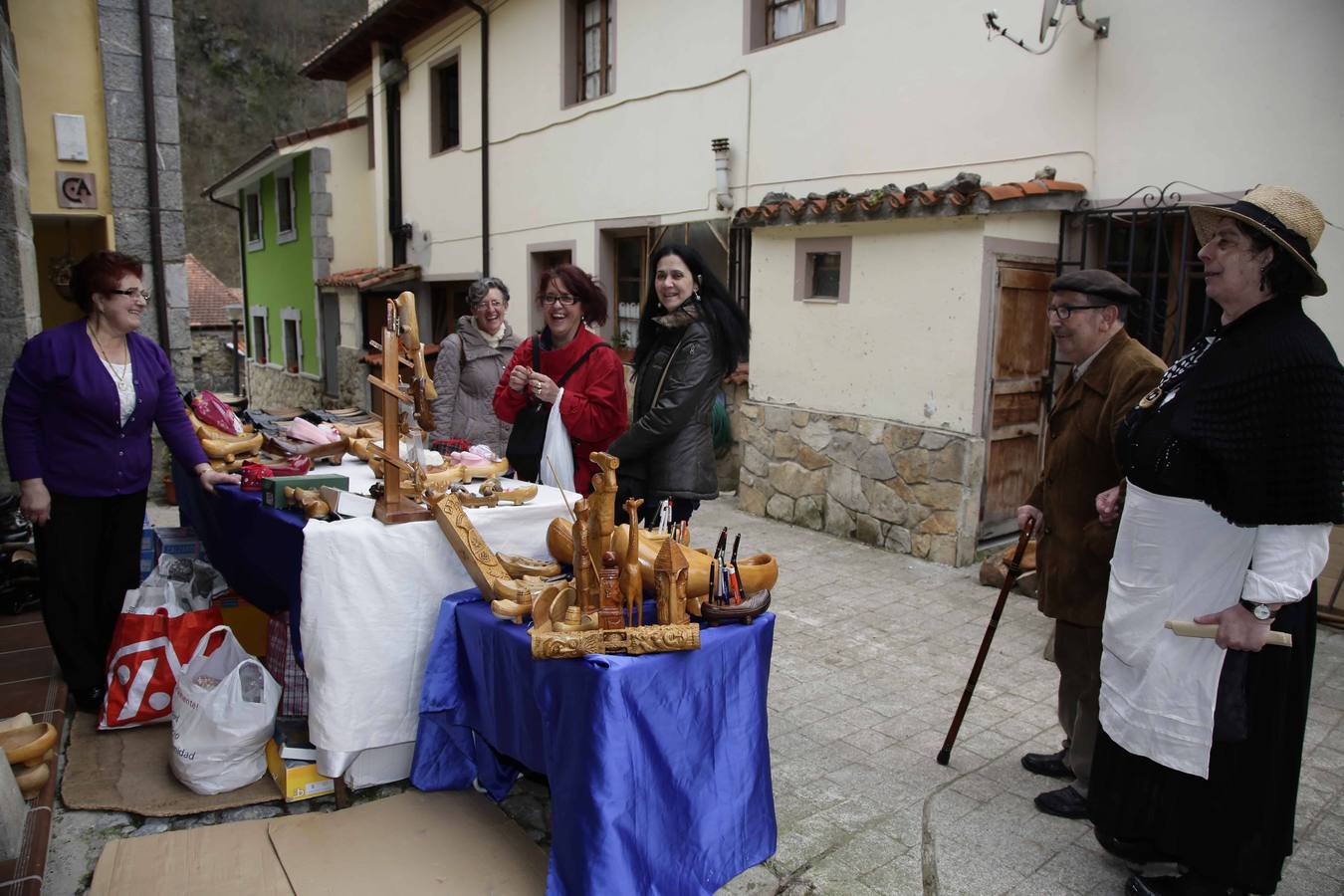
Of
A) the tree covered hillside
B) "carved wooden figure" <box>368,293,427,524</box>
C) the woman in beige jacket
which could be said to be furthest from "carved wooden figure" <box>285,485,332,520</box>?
the tree covered hillside

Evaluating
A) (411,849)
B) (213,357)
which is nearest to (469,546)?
(411,849)

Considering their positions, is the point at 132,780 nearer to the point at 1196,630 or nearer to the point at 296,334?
the point at 1196,630

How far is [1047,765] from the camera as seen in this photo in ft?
10.7

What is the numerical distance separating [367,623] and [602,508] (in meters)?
0.92

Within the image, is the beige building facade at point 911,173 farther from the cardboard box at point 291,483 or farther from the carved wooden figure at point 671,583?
the cardboard box at point 291,483

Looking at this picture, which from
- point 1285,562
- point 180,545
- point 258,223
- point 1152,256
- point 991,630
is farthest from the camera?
point 258,223

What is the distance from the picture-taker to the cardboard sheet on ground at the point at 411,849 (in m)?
2.53

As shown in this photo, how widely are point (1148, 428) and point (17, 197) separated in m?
5.62

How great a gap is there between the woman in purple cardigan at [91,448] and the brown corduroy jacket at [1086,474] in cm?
296

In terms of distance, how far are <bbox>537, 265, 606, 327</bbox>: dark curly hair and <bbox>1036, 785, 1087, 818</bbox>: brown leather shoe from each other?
2.36 m

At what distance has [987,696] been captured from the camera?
3.95 meters

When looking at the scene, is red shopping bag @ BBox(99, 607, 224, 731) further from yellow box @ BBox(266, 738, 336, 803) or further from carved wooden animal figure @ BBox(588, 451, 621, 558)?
carved wooden animal figure @ BBox(588, 451, 621, 558)

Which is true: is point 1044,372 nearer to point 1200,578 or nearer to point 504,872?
point 1200,578

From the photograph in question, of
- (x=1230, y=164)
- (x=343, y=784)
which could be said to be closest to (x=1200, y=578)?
(x=343, y=784)
